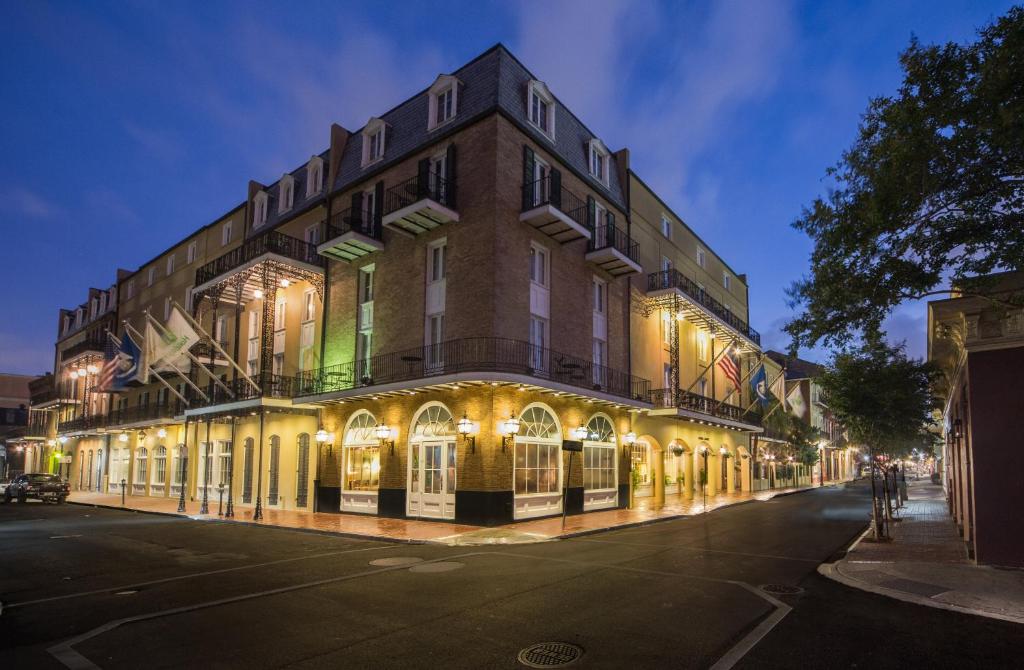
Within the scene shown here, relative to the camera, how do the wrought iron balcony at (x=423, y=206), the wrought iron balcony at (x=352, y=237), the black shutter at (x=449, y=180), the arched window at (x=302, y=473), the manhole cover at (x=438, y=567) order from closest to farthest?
the manhole cover at (x=438, y=567) < the wrought iron balcony at (x=423, y=206) < the black shutter at (x=449, y=180) < the wrought iron balcony at (x=352, y=237) < the arched window at (x=302, y=473)

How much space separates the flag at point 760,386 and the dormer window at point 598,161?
12.4 metres

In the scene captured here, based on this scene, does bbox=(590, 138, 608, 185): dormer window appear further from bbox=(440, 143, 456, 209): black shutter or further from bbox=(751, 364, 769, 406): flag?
bbox=(751, 364, 769, 406): flag

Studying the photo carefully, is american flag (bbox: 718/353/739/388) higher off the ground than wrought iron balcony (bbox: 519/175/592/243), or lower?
lower

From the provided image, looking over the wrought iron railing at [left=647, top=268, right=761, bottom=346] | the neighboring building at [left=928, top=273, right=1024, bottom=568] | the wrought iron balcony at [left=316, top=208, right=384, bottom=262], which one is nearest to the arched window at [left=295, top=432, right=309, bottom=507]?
the wrought iron balcony at [left=316, top=208, right=384, bottom=262]

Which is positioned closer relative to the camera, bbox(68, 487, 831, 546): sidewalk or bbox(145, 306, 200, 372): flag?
bbox(68, 487, 831, 546): sidewalk

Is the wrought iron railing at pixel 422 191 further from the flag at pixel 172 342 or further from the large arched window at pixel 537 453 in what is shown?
the flag at pixel 172 342

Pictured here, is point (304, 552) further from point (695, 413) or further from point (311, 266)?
point (695, 413)

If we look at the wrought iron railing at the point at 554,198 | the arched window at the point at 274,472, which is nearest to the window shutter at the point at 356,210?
the wrought iron railing at the point at 554,198

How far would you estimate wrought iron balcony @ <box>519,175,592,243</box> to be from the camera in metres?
20.6

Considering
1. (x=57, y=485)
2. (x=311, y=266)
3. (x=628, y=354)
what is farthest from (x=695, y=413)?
(x=57, y=485)

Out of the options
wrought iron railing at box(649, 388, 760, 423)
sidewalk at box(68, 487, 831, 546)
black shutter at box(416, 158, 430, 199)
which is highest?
black shutter at box(416, 158, 430, 199)

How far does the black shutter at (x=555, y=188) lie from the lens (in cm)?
2200

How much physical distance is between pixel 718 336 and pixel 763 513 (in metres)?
14.5

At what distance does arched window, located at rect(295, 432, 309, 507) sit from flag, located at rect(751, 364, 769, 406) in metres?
20.9
